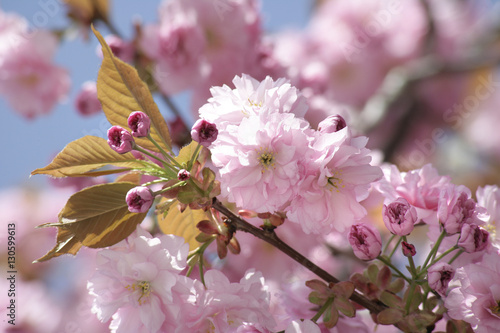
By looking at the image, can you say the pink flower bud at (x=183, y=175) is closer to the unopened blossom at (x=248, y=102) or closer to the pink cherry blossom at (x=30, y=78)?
the unopened blossom at (x=248, y=102)

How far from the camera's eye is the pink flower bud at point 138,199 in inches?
21.7

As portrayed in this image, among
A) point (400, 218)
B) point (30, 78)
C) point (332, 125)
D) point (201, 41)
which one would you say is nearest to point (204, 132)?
point (332, 125)

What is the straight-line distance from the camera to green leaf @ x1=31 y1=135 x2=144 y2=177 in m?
0.58

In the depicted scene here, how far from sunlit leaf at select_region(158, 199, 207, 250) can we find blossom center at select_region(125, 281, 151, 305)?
10 centimetres

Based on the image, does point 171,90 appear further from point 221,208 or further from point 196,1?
point 221,208

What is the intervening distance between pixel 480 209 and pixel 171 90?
0.96 m

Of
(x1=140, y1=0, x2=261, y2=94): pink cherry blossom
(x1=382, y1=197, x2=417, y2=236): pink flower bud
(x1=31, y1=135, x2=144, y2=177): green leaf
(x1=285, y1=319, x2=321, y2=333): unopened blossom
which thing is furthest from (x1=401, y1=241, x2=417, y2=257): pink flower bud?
(x1=140, y1=0, x2=261, y2=94): pink cherry blossom

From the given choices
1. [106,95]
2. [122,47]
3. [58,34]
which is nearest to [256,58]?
[122,47]

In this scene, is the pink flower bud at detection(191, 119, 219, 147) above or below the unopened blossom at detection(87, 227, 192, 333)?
above

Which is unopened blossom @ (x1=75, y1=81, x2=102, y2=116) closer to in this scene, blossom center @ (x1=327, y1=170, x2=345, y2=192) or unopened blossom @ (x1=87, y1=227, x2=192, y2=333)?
unopened blossom @ (x1=87, y1=227, x2=192, y2=333)

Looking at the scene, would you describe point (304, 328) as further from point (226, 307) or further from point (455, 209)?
point (455, 209)

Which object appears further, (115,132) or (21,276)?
(21,276)

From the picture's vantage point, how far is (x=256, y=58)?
1.37 m

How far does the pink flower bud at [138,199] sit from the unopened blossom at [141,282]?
55 mm
